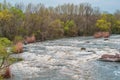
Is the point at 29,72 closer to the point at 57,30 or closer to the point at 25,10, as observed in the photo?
the point at 57,30

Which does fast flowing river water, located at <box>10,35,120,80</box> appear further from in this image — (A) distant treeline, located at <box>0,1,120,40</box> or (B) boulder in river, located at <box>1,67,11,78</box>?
(A) distant treeline, located at <box>0,1,120,40</box>

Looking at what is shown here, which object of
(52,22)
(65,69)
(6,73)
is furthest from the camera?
(52,22)

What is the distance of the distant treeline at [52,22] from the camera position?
76.9 meters

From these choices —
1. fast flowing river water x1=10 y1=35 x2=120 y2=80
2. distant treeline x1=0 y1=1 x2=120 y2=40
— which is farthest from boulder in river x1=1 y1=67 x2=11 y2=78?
distant treeline x1=0 y1=1 x2=120 y2=40

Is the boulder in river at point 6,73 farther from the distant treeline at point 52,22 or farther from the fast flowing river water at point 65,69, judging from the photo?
the distant treeline at point 52,22

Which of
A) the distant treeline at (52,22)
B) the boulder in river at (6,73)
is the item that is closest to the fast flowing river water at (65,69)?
the boulder in river at (6,73)

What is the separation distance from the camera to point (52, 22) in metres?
86.8

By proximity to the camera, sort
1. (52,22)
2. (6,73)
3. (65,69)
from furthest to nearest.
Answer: (52,22), (65,69), (6,73)

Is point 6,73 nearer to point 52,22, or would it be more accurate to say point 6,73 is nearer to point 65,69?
point 65,69

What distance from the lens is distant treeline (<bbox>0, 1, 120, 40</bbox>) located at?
76.9 metres

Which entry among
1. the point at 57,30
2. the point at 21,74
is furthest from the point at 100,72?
the point at 57,30

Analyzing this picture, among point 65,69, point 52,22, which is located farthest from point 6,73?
point 52,22

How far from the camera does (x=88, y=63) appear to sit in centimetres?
3481

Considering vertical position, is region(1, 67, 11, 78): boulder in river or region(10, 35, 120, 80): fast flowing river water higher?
region(1, 67, 11, 78): boulder in river
